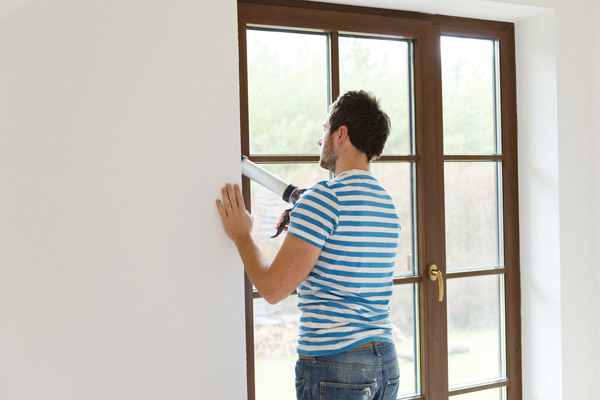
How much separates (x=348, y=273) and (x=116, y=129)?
0.73 m

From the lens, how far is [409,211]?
2.40m

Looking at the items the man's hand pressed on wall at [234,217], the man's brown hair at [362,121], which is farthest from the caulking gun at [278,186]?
the man's brown hair at [362,121]

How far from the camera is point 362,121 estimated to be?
1.75 m

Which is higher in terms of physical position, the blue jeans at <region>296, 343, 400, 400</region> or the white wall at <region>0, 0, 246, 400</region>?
the white wall at <region>0, 0, 246, 400</region>

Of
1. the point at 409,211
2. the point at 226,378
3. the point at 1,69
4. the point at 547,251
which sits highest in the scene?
the point at 1,69

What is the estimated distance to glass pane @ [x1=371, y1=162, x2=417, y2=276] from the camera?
2344mm

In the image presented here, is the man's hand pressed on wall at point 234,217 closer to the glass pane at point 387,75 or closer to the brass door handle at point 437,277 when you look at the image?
the glass pane at point 387,75

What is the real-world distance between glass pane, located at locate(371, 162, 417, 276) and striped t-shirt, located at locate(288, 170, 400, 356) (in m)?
0.64

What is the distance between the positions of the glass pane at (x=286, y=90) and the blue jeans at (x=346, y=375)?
77 cm

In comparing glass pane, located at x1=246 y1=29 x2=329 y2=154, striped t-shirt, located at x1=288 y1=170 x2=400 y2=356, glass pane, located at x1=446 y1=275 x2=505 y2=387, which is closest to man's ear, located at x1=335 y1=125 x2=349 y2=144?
striped t-shirt, located at x1=288 y1=170 x2=400 y2=356

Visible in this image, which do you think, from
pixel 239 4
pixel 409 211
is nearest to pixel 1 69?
pixel 239 4

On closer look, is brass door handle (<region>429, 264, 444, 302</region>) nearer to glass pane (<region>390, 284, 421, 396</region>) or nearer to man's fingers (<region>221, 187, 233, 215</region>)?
glass pane (<region>390, 284, 421, 396</region>)

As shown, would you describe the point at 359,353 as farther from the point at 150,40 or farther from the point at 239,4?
the point at 239,4

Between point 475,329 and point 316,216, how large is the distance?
1283 mm
